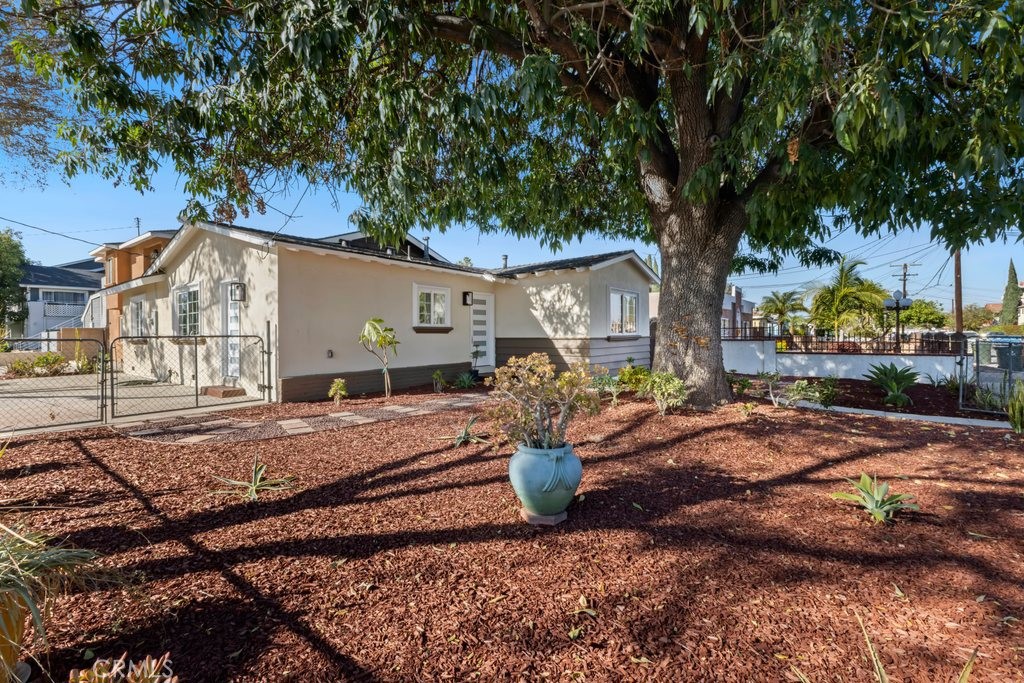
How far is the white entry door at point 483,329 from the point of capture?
1287 centimetres

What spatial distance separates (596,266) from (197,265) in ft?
30.9

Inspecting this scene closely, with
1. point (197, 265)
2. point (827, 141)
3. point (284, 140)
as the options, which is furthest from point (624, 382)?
point (197, 265)

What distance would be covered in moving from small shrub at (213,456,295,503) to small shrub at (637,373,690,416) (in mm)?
4538

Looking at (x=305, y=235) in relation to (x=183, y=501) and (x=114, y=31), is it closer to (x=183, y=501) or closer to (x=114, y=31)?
(x=114, y=31)

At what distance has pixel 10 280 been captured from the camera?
63.2 ft

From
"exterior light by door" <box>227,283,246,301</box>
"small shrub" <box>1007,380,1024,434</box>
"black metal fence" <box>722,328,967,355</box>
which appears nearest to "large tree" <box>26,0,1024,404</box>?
"exterior light by door" <box>227,283,246,301</box>

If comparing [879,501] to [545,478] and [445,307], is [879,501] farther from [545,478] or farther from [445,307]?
[445,307]

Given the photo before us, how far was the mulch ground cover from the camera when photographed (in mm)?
2082

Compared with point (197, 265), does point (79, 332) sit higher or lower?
lower

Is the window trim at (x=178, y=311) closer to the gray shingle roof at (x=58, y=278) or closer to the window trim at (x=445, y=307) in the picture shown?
the window trim at (x=445, y=307)

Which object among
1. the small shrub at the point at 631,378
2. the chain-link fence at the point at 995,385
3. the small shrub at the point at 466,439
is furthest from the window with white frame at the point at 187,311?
the chain-link fence at the point at 995,385

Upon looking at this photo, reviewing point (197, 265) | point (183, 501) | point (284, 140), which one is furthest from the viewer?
point (197, 265)

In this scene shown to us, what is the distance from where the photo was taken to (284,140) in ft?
22.4

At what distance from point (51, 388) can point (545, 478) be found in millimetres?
12180
